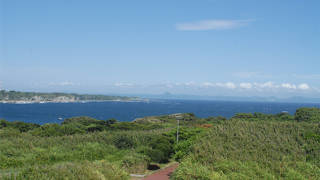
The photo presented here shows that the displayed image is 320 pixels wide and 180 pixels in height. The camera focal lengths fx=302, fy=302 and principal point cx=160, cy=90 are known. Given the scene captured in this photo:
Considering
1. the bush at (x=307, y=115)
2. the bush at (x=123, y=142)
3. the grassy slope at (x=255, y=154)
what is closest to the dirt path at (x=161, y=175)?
the grassy slope at (x=255, y=154)

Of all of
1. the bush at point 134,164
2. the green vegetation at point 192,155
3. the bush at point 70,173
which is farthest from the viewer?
the bush at point 134,164

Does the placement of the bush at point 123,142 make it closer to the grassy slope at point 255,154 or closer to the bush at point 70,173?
the grassy slope at point 255,154

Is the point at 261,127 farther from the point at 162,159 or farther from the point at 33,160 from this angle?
the point at 33,160

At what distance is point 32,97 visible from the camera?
181m

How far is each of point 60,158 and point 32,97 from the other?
181 metres

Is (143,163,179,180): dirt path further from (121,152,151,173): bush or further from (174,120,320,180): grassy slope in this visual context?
(174,120,320,180): grassy slope

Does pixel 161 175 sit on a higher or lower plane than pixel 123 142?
lower

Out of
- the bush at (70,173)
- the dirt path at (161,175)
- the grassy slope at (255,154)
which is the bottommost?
the dirt path at (161,175)

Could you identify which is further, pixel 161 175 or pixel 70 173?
pixel 161 175

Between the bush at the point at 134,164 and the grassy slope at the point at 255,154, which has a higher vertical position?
the grassy slope at the point at 255,154

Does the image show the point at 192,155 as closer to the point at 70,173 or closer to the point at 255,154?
the point at 255,154

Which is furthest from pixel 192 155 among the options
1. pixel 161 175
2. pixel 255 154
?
pixel 255 154

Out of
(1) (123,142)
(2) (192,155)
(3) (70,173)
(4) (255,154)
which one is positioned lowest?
(1) (123,142)

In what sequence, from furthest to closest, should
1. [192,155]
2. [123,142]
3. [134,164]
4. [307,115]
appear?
[307,115] → [123,142] → [134,164] → [192,155]
